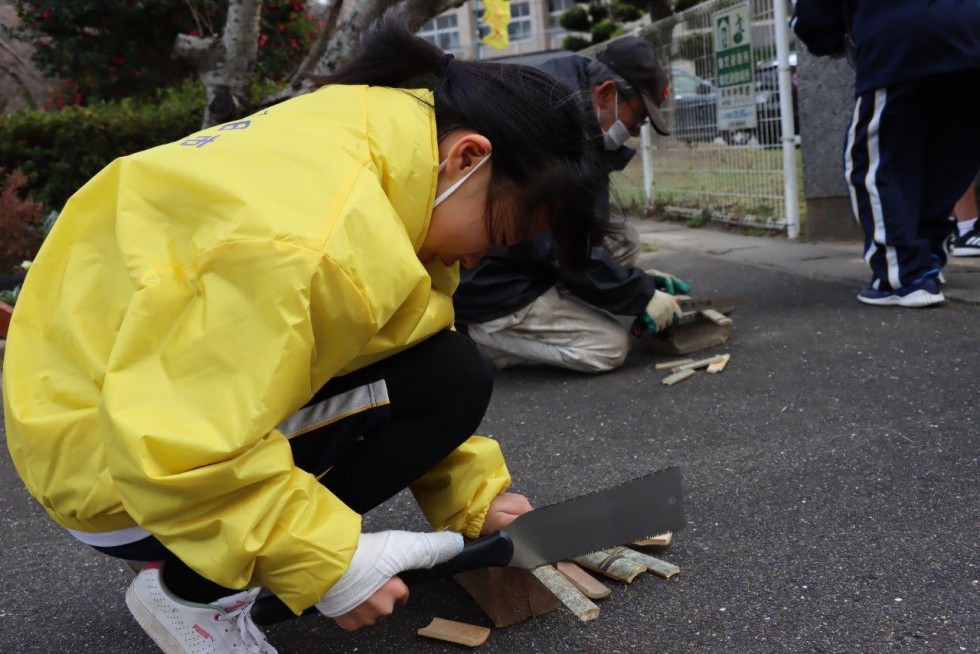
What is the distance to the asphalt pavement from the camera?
63.4 inches

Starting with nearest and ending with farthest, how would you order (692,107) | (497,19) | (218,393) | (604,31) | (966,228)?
(218,393) < (966,228) < (692,107) < (497,19) < (604,31)

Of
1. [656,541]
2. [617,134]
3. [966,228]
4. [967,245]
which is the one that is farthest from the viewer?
[966,228]

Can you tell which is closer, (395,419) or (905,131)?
(395,419)

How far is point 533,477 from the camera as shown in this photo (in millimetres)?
2395

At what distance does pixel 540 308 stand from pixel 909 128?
163cm

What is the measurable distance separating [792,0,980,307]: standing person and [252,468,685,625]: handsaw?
230cm

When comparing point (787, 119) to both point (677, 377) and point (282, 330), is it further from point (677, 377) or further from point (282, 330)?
point (282, 330)

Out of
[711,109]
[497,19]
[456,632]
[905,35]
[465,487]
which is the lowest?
[456,632]

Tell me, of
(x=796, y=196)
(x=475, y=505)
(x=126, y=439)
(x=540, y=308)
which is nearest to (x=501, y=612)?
(x=475, y=505)

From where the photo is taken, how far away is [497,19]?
293 inches

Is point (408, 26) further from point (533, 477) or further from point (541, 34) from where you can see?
point (541, 34)

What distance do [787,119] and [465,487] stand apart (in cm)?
465

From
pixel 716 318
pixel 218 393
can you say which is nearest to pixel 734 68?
pixel 716 318

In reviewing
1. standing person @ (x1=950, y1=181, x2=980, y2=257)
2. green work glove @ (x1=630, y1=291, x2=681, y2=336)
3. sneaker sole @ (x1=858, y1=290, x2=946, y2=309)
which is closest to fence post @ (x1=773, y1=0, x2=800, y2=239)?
standing person @ (x1=950, y1=181, x2=980, y2=257)
